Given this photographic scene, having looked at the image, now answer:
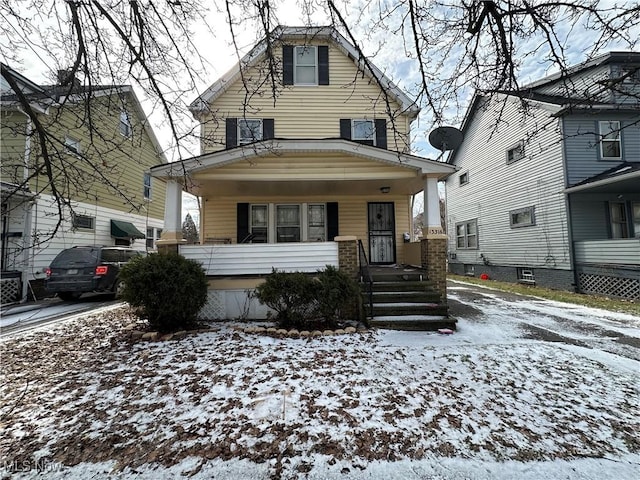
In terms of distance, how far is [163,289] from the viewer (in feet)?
16.7

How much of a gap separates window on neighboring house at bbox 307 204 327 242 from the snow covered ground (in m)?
4.57

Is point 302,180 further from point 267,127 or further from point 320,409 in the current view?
point 320,409

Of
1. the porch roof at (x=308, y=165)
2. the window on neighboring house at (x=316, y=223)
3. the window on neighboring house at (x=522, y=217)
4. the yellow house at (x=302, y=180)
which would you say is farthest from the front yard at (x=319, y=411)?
the window on neighboring house at (x=522, y=217)

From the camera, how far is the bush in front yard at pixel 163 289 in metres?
5.05

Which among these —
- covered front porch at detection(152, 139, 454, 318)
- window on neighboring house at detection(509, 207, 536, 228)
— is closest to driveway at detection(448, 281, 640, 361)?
covered front porch at detection(152, 139, 454, 318)

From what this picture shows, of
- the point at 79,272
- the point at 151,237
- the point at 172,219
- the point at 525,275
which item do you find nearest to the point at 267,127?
the point at 172,219

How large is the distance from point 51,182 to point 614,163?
51.2ft

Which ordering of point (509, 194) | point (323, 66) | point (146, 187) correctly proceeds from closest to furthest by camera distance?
point (323, 66), point (509, 194), point (146, 187)

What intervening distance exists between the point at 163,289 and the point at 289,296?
2217 millimetres

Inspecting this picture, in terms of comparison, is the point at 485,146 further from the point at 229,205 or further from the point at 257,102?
the point at 229,205

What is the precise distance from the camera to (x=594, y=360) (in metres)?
4.20

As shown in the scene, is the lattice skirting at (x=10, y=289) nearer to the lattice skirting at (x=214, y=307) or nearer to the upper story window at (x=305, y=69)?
the lattice skirting at (x=214, y=307)

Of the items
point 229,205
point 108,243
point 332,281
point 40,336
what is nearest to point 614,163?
point 332,281

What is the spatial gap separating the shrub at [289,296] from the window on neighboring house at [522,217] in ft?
36.6
